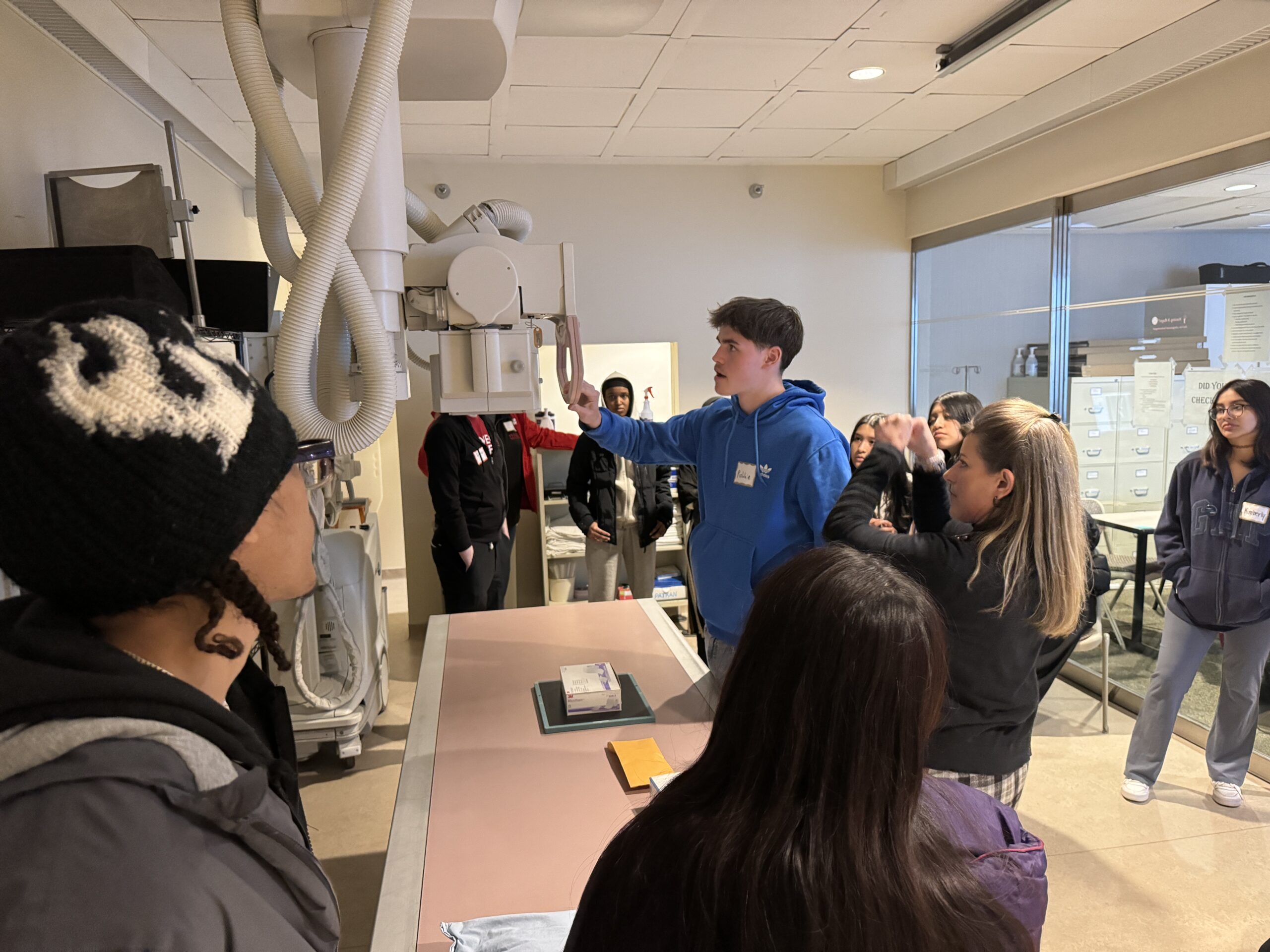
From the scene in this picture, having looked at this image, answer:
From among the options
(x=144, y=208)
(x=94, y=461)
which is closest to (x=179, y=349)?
(x=94, y=461)

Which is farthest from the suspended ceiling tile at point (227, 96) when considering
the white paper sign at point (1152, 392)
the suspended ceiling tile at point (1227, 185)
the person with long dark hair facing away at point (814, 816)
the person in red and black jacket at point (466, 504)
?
the white paper sign at point (1152, 392)

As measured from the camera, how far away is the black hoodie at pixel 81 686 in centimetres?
55

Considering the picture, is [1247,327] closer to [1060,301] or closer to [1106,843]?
[1060,301]

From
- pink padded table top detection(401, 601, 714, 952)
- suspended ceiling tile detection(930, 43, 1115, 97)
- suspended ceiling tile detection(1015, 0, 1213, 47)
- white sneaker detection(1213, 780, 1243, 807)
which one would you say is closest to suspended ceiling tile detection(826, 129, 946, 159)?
suspended ceiling tile detection(930, 43, 1115, 97)

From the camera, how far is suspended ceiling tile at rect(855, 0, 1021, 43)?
107 inches

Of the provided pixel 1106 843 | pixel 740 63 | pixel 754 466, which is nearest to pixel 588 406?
pixel 754 466

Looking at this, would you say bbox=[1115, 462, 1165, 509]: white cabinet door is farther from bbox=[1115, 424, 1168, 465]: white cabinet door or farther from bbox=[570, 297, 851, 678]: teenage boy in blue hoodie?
bbox=[570, 297, 851, 678]: teenage boy in blue hoodie

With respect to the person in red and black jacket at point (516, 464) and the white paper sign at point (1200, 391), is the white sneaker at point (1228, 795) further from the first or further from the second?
the person in red and black jacket at point (516, 464)

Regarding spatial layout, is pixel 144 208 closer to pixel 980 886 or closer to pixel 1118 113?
pixel 980 886

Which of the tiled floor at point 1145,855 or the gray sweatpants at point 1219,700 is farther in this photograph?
the gray sweatpants at point 1219,700

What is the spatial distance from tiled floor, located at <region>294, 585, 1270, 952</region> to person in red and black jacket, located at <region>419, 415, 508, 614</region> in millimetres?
687

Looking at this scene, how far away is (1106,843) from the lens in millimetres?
2662

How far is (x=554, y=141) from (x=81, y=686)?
13.6ft

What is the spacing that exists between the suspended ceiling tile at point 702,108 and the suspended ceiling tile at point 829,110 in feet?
0.49
